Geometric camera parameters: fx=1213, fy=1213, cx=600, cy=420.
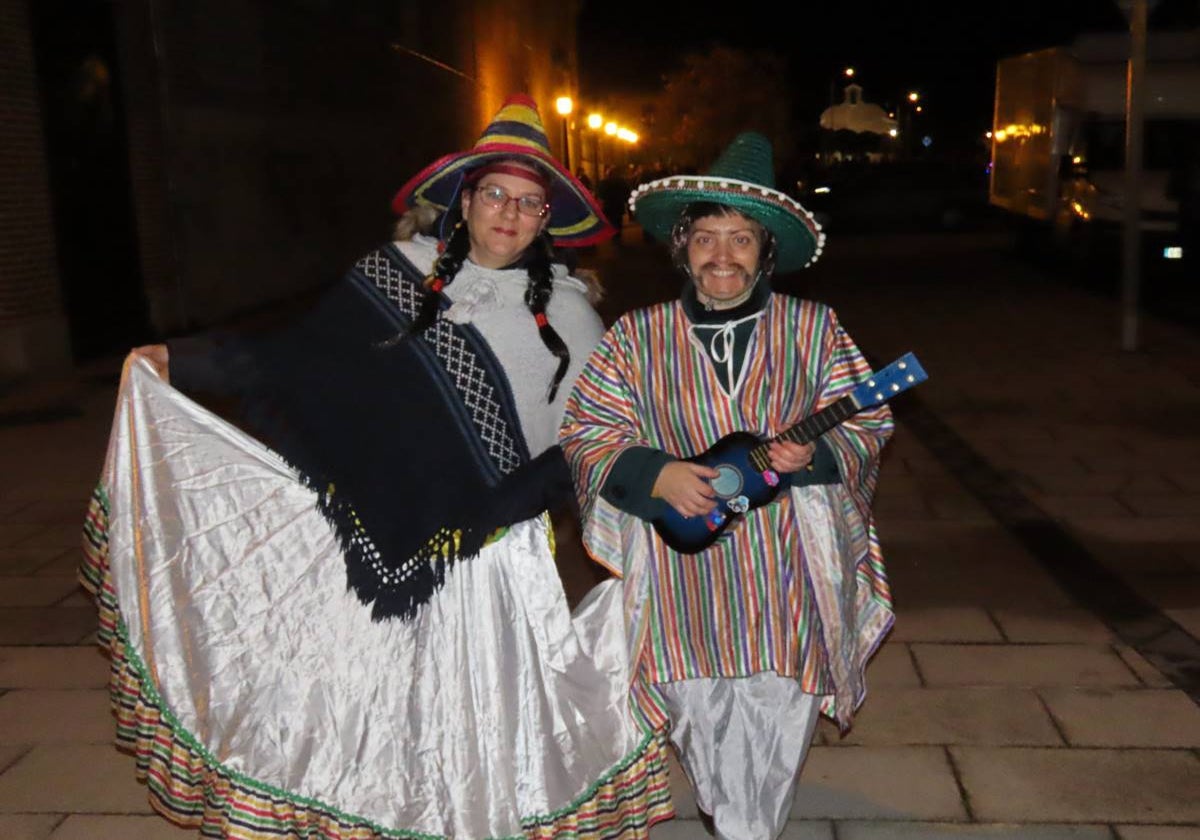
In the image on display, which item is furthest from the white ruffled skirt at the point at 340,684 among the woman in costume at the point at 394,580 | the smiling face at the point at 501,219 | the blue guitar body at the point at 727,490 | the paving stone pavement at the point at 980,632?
the smiling face at the point at 501,219

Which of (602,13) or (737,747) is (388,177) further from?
(602,13)

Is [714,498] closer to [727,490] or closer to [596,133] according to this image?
[727,490]

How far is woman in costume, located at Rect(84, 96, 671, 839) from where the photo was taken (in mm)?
2742

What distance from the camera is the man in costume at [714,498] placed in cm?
272

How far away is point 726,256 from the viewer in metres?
2.73

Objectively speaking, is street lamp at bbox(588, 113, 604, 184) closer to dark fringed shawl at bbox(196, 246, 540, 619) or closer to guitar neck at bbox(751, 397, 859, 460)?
dark fringed shawl at bbox(196, 246, 540, 619)

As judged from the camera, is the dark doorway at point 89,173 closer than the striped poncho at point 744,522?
No

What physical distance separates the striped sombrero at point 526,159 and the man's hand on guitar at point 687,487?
2.54 ft

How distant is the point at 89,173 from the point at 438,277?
974 cm

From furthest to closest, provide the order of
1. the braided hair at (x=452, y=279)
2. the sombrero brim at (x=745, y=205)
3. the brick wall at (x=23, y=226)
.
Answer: the brick wall at (x=23, y=226)
the braided hair at (x=452, y=279)
the sombrero brim at (x=745, y=205)

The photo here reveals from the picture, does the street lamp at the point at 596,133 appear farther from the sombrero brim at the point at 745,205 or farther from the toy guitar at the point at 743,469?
the toy guitar at the point at 743,469

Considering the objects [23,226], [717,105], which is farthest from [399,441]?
[717,105]

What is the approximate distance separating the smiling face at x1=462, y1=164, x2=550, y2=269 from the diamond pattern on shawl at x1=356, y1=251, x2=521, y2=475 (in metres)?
0.21

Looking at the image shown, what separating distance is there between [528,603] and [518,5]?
32.4 metres
